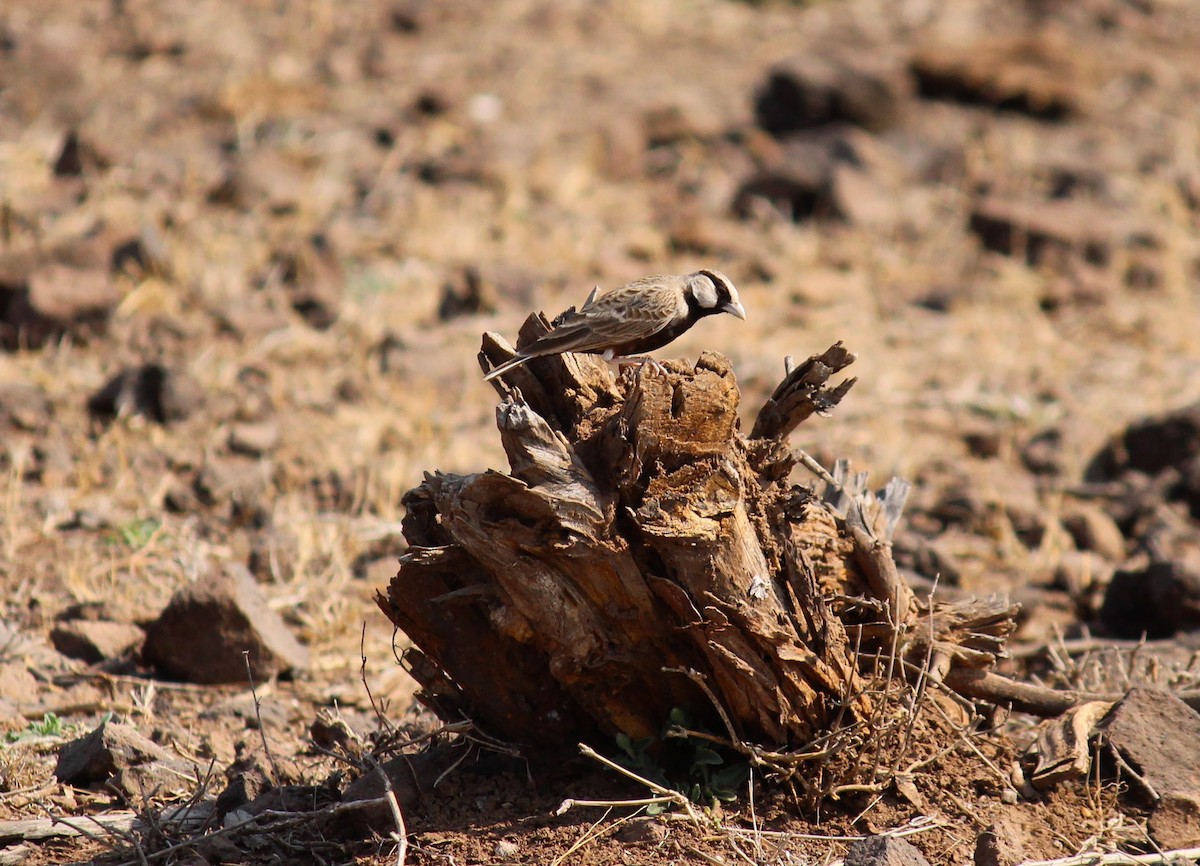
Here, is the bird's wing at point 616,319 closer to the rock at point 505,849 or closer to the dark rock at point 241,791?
the rock at point 505,849

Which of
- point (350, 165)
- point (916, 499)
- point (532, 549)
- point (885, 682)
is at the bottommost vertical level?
point (916, 499)

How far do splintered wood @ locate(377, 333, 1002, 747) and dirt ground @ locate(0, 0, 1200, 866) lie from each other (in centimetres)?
25

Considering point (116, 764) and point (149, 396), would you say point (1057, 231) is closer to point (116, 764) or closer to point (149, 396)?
point (149, 396)

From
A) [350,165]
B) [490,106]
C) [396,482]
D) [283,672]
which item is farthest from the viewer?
[490,106]

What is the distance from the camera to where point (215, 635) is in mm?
4898

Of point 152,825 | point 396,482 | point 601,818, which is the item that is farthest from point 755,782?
point 396,482

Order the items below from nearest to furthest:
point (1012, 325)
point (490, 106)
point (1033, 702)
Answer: point (1033, 702) < point (1012, 325) < point (490, 106)

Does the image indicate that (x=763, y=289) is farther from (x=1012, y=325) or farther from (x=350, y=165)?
(x=350, y=165)

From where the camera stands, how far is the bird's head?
468 cm

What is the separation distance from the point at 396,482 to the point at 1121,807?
384 centimetres

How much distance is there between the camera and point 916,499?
22.7ft

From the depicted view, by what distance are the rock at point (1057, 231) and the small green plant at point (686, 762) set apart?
7249 millimetres

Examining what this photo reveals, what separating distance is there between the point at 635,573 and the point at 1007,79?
32.1 ft

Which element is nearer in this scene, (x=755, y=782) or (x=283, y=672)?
(x=755, y=782)
